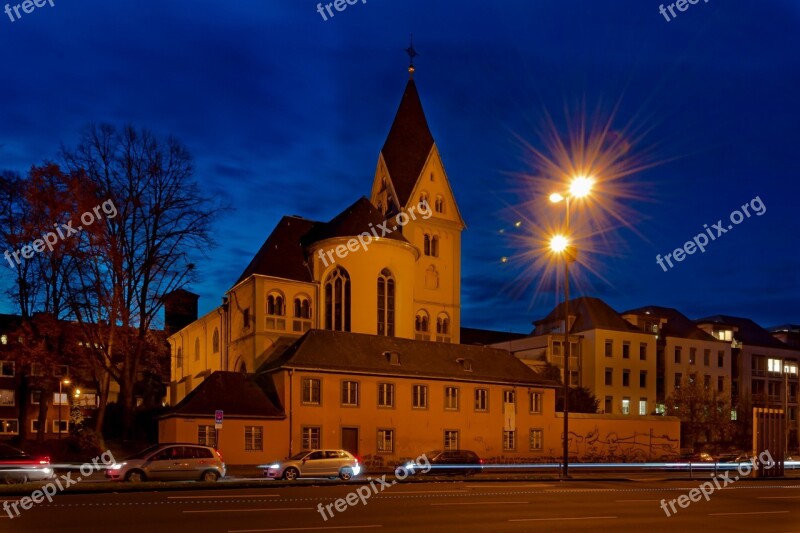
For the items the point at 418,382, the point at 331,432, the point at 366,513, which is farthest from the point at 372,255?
the point at 366,513

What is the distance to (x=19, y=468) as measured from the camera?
1084 inches

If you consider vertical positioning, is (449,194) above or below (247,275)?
above

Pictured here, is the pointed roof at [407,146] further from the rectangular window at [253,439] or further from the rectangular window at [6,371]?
the rectangular window at [6,371]

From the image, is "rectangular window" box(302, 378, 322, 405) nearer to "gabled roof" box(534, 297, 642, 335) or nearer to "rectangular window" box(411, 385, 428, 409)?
"rectangular window" box(411, 385, 428, 409)

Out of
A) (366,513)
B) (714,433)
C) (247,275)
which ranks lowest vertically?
(714,433)

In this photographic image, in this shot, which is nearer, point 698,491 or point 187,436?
point 698,491

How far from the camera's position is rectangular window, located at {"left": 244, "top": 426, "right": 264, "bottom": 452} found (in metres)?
41.3

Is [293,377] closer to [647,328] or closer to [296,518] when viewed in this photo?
[296,518]

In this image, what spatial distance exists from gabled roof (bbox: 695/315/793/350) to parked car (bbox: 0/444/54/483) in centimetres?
7357

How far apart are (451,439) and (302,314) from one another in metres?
15.7

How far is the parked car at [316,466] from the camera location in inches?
→ 1220

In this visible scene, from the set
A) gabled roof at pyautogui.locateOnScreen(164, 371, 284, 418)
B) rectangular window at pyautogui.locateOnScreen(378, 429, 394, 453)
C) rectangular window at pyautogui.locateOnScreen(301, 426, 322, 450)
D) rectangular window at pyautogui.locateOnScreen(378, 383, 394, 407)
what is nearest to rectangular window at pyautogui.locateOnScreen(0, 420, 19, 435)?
gabled roof at pyautogui.locateOnScreen(164, 371, 284, 418)

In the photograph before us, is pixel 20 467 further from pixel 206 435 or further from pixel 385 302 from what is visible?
pixel 385 302

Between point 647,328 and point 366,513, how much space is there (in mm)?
65843
